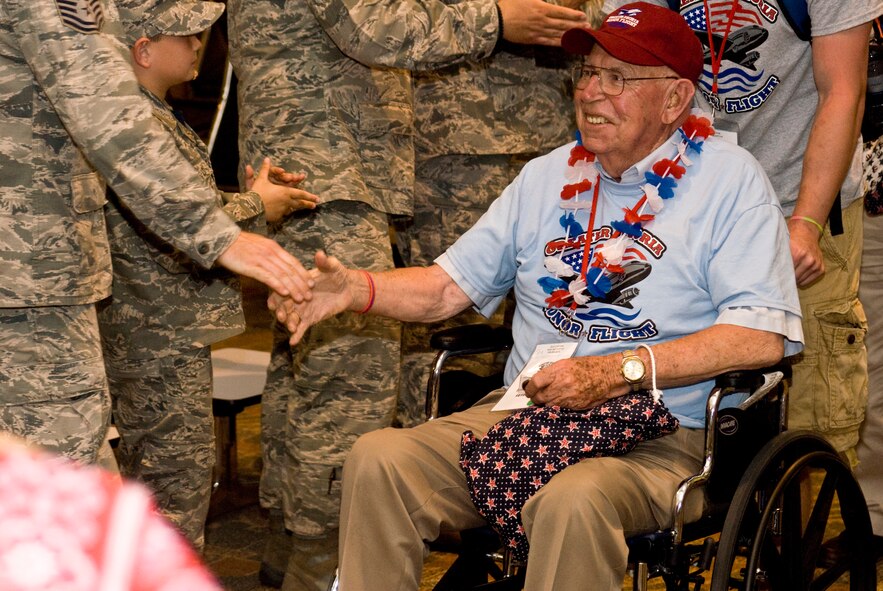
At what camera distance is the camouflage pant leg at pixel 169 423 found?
2.93 metres

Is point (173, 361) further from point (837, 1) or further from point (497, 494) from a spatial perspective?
point (837, 1)

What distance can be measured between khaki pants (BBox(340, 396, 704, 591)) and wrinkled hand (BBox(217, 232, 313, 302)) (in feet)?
1.19

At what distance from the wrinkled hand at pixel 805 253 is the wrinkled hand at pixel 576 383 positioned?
0.55 m

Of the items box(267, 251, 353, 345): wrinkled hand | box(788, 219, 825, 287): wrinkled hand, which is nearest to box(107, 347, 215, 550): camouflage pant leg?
box(267, 251, 353, 345): wrinkled hand

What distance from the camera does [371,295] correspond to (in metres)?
2.56

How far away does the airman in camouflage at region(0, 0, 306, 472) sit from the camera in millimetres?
2158

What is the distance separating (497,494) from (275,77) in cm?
150

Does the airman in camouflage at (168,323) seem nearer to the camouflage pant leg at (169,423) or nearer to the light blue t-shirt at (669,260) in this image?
the camouflage pant leg at (169,423)

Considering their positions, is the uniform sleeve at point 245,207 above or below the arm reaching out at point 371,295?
above

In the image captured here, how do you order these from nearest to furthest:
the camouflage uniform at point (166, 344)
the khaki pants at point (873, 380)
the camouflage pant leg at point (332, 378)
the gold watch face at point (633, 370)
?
1. the gold watch face at point (633, 370)
2. the camouflage uniform at point (166, 344)
3. the camouflage pant leg at point (332, 378)
4. the khaki pants at point (873, 380)

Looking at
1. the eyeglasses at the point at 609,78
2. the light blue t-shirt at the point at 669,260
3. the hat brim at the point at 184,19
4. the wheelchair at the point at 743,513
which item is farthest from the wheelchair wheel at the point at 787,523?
the hat brim at the point at 184,19

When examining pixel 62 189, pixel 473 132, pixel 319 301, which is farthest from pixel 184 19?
pixel 473 132

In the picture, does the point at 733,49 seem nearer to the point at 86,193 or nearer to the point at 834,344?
the point at 834,344

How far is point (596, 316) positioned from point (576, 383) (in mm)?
265
